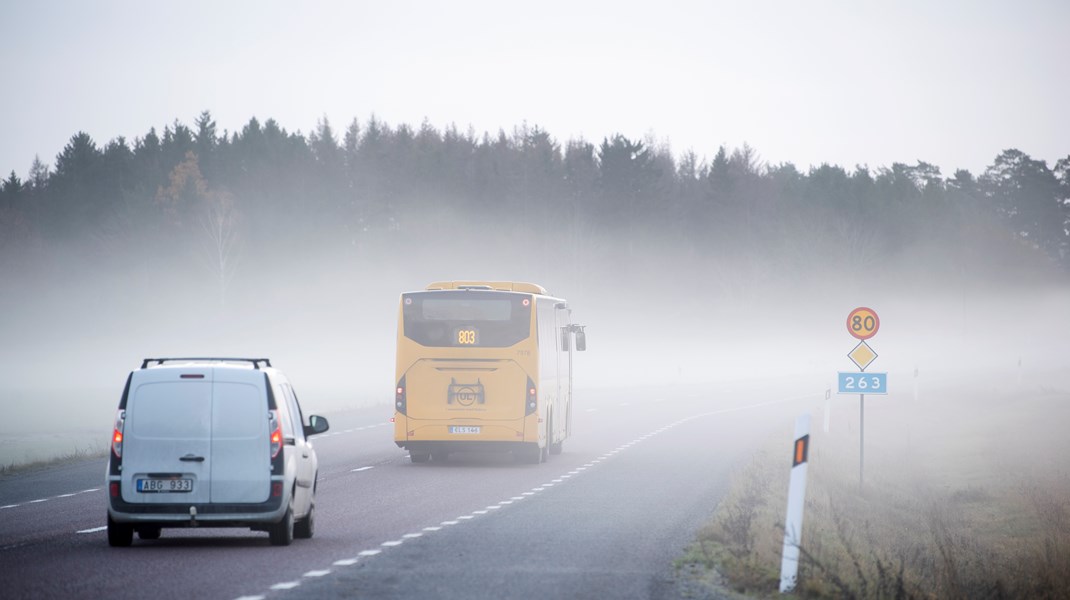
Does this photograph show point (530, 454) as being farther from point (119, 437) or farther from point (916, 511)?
point (119, 437)

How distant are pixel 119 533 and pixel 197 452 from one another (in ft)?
3.72

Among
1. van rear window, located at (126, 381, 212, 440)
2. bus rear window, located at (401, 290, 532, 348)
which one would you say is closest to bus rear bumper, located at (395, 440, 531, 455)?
bus rear window, located at (401, 290, 532, 348)

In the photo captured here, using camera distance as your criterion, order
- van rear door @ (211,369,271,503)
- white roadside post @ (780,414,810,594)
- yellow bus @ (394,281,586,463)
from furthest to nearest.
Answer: yellow bus @ (394,281,586,463) < van rear door @ (211,369,271,503) < white roadside post @ (780,414,810,594)

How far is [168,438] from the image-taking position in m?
13.2

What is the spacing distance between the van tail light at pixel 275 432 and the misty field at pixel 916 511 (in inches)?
154

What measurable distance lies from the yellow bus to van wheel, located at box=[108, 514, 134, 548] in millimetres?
12159

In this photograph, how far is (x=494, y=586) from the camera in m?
10.8

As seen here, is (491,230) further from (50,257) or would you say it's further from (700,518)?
(700,518)

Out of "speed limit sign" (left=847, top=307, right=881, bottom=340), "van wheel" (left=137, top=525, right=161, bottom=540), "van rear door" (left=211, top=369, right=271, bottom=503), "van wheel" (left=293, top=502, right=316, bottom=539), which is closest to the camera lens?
"van rear door" (left=211, top=369, right=271, bottom=503)

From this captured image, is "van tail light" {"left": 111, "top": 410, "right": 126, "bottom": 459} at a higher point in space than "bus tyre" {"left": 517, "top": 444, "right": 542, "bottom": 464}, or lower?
higher

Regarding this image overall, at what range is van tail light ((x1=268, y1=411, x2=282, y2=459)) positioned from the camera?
13.3 metres

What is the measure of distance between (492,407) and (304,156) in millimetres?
95058

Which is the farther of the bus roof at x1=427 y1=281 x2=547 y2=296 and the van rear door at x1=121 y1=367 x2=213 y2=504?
the bus roof at x1=427 y1=281 x2=547 y2=296

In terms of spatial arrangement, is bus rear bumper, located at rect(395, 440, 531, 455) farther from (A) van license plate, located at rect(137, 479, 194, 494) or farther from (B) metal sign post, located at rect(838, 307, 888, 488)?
(A) van license plate, located at rect(137, 479, 194, 494)
